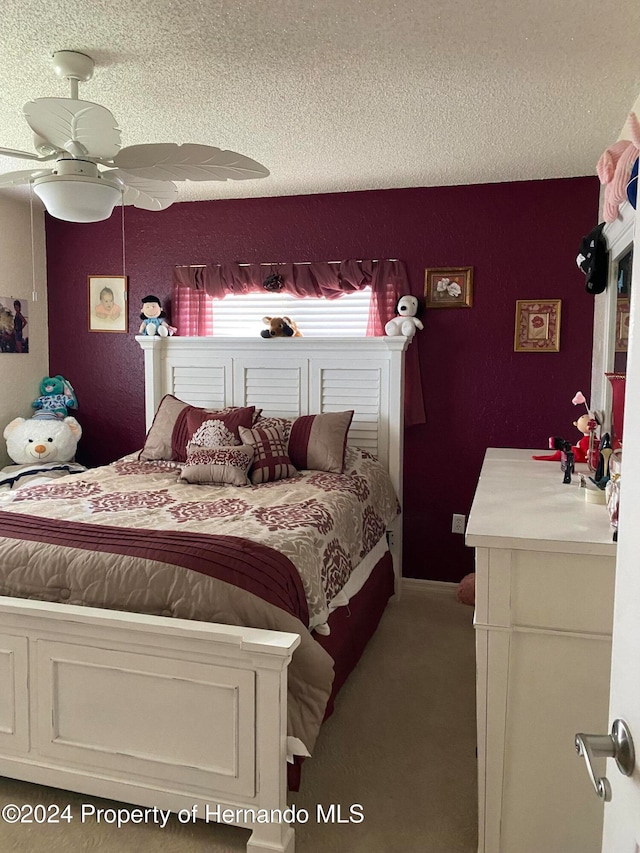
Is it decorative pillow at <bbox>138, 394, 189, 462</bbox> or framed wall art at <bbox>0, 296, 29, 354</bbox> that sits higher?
framed wall art at <bbox>0, 296, 29, 354</bbox>

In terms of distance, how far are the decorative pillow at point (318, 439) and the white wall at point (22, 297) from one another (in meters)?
1.77

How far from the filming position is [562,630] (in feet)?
5.71

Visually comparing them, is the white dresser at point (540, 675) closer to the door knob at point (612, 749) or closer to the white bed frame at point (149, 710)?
the white bed frame at point (149, 710)

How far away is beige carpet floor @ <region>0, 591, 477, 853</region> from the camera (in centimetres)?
199

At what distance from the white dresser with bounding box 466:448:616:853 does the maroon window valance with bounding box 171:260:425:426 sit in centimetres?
230

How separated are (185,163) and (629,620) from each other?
2033 millimetres

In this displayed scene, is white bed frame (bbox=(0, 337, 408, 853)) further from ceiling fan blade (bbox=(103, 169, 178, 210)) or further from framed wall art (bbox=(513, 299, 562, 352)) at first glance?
framed wall art (bbox=(513, 299, 562, 352))

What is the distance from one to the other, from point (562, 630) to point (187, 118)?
2416 mm

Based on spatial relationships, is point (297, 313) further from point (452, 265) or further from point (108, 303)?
point (108, 303)

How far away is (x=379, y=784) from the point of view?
2.27 m

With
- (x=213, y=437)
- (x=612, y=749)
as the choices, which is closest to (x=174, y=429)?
(x=213, y=437)

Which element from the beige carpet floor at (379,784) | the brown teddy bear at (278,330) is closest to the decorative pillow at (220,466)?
the brown teddy bear at (278,330)

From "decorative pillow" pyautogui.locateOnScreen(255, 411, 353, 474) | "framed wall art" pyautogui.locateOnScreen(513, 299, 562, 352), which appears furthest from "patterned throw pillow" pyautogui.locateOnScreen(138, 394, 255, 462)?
"framed wall art" pyautogui.locateOnScreen(513, 299, 562, 352)

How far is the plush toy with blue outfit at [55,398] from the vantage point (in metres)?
4.57
